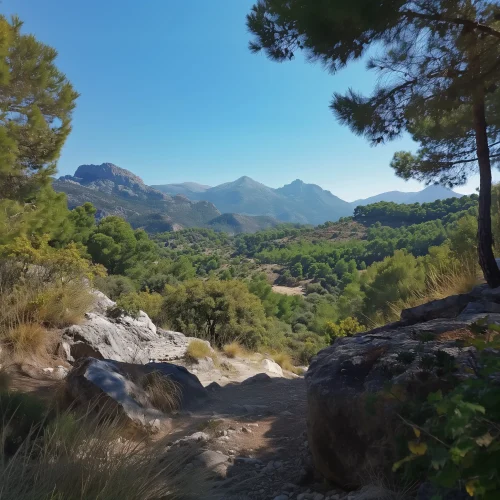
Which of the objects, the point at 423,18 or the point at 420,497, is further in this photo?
the point at 423,18

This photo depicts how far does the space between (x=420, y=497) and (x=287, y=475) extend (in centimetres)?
162

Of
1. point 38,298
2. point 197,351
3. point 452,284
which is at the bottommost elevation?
point 197,351

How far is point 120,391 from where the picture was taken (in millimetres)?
3789

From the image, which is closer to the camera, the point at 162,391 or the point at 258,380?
the point at 162,391

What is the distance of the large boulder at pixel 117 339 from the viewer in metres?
5.79

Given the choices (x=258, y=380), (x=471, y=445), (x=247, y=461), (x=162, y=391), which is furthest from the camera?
(x=258, y=380)

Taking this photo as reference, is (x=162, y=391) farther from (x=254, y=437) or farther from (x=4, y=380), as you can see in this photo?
(x=4, y=380)

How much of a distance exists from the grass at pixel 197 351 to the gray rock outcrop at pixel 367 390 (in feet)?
15.6

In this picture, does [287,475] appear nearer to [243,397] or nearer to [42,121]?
[243,397]

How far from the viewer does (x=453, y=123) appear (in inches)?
229

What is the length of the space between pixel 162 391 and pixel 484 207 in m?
4.65

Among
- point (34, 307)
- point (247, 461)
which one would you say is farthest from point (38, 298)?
point (247, 461)

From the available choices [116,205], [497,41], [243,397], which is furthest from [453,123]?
[116,205]

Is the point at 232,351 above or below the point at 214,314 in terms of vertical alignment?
below
